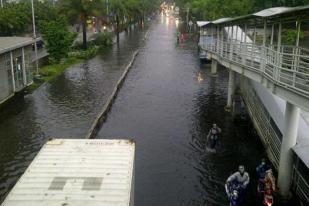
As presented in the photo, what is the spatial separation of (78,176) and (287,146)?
9024 mm

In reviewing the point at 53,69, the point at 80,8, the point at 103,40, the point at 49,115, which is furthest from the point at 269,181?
the point at 103,40

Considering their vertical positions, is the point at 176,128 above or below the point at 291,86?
below

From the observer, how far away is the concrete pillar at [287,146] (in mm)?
16578

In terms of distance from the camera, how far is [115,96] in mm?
34062

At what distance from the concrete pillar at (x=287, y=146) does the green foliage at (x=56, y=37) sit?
3346 cm

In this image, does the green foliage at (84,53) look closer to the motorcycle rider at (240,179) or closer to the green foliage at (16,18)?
the green foliage at (16,18)

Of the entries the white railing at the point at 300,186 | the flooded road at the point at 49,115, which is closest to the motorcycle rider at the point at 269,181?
the white railing at the point at 300,186

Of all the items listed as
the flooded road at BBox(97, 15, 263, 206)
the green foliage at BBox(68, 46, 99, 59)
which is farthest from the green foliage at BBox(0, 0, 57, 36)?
the flooded road at BBox(97, 15, 263, 206)

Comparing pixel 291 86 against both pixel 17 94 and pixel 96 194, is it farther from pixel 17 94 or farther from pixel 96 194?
pixel 17 94

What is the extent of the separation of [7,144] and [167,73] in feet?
81.8

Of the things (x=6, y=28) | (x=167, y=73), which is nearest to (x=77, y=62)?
(x=167, y=73)

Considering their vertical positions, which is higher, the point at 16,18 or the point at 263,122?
the point at 16,18

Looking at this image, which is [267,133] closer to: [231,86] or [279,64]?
[279,64]

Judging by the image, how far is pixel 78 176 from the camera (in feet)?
40.0
